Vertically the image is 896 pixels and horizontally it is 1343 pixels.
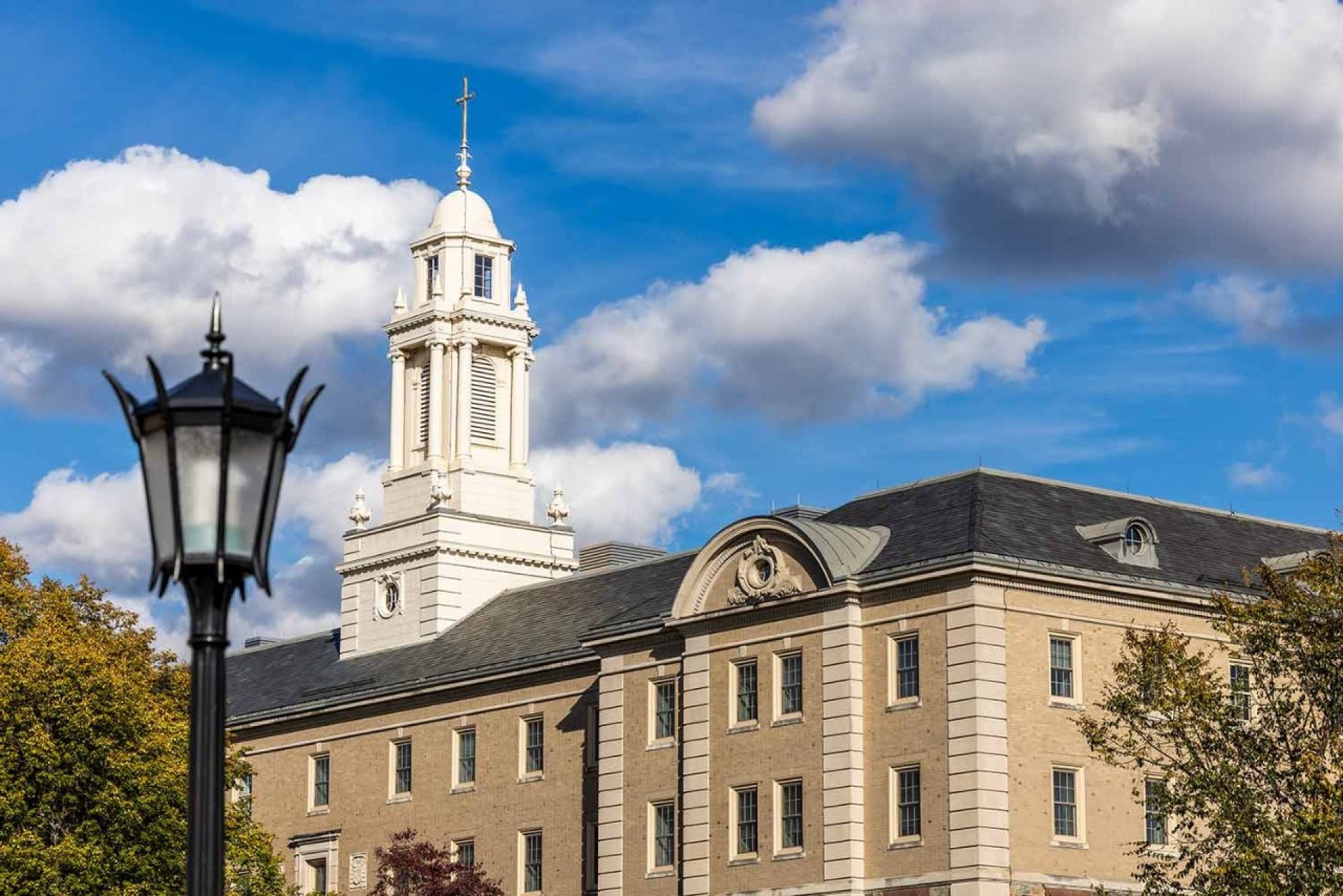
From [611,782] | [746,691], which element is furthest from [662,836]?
[746,691]

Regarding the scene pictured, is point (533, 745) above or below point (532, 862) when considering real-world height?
above

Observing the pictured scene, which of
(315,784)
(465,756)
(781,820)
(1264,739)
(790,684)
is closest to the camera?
(1264,739)

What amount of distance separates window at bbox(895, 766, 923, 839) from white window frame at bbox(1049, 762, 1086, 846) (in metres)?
2.98

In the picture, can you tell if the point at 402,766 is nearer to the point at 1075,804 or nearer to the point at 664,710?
the point at 664,710

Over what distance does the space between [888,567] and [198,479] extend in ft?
160

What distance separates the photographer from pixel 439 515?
82.8m

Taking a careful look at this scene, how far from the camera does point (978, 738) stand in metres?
57.3

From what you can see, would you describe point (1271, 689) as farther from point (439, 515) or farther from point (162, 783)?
point (439, 515)

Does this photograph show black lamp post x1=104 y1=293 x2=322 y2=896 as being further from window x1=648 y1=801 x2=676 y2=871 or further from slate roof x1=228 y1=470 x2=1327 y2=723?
window x1=648 y1=801 x2=676 y2=871

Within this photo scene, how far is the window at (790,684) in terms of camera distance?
61750 millimetres

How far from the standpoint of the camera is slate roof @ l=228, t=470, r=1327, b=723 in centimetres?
6122

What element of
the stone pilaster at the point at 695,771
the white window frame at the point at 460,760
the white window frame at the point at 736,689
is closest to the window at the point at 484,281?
the white window frame at the point at 460,760

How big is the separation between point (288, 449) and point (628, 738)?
179ft

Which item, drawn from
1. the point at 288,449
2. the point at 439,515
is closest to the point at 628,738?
the point at 439,515
